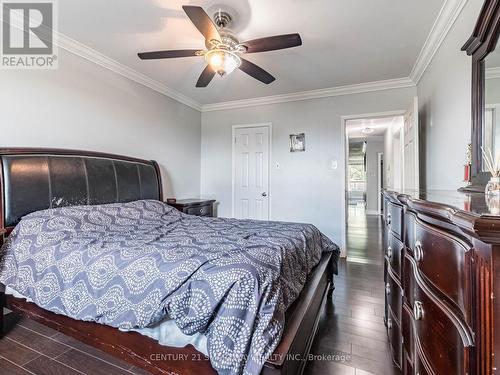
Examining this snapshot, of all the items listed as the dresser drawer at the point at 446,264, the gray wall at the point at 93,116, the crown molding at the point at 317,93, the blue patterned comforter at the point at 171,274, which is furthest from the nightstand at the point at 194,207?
the dresser drawer at the point at 446,264

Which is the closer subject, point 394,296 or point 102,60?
point 394,296

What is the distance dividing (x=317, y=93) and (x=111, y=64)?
9.46 feet

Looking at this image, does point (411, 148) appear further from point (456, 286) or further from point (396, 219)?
point (456, 286)

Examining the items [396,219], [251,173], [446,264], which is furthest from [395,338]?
[251,173]

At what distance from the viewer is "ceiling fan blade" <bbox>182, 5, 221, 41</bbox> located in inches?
64.2

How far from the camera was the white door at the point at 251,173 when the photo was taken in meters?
4.51

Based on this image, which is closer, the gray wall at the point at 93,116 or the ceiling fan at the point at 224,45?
the ceiling fan at the point at 224,45

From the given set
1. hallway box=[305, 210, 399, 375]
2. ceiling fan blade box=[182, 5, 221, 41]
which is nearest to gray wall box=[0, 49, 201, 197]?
ceiling fan blade box=[182, 5, 221, 41]

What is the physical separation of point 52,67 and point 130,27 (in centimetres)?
92

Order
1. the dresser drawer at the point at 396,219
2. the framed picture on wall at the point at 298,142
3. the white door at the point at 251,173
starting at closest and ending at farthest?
the dresser drawer at the point at 396,219 < the framed picture on wall at the point at 298,142 < the white door at the point at 251,173

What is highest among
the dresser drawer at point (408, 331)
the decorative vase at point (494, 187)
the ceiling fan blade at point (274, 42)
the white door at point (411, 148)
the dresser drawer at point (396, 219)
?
the ceiling fan blade at point (274, 42)

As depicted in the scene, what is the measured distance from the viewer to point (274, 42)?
198 cm

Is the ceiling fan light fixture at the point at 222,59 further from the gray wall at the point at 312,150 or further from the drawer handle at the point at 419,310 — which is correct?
the gray wall at the point at 312,150

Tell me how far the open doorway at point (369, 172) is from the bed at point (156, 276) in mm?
Result: 2320
